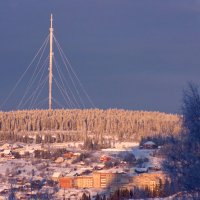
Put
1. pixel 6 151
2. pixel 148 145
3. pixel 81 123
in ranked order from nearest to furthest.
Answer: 1. pixel 148 145
2. pixel 6 151
3. pixel 81 123

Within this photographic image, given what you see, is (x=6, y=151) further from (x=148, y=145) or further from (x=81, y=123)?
(x=148, y=145)

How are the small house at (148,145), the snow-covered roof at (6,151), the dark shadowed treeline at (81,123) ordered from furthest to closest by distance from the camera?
1. the dark shadowed treeline at (81,123)
2. the snow-covered roof at (6,151)
3. the small house at (148,145)

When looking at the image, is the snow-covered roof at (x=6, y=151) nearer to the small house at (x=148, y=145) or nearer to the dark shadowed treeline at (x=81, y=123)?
the dark shadowed treeline at (x=81, y=123)

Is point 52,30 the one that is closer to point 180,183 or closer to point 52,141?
point 52,141

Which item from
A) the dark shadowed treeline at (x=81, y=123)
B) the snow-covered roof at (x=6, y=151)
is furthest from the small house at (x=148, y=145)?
the snow-covered roof at (x=6, y=151)

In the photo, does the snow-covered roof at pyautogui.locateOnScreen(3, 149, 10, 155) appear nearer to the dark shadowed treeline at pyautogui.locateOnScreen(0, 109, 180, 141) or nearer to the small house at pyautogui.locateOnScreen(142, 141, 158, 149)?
the dark shadowed treeline at pyautogui.locateOnScreen(0, 109, 180, 141)

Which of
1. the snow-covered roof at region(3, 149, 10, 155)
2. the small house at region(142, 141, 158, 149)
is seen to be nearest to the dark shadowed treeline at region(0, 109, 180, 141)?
the small house at region(142, 141, 158, 149)

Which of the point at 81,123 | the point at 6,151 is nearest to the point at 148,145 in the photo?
the point at 81,123

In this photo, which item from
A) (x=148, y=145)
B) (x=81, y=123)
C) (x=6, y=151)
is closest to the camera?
(x=148, y=145)
